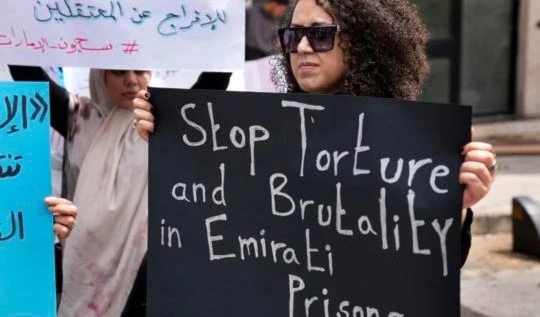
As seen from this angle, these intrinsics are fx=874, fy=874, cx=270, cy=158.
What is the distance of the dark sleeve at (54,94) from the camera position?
113 inches

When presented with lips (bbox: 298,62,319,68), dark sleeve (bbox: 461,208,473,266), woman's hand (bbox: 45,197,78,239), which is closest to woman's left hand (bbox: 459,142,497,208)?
dark sleeve (bbox: 461,208,473,266)

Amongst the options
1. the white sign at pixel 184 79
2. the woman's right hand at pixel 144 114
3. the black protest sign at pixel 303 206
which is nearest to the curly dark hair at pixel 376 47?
the black protest sign at pixel 303 206

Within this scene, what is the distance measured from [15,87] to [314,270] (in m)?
0.88

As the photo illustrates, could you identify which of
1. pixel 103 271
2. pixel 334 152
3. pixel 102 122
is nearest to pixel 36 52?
pixel 102 122

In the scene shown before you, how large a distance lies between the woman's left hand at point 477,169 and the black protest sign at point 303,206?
0.03m

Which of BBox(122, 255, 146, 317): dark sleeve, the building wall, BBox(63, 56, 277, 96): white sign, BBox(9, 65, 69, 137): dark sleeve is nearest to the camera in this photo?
BBox(122, 255, 146, 317): dark sleeve

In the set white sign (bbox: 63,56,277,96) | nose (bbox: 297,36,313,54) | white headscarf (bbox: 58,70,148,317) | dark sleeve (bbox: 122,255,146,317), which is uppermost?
nose (bbox: 297,36,313,54)

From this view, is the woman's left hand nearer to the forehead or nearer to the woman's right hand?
the forehead

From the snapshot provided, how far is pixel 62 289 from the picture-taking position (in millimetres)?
2801

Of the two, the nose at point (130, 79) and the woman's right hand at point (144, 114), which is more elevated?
the nose at point (130, 79)

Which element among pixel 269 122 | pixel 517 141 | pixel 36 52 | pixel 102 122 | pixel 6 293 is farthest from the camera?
pixel 517 141

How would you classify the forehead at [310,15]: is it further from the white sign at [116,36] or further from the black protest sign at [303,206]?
the white sign at [116,36]

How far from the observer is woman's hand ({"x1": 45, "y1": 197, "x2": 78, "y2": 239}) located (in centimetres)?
220

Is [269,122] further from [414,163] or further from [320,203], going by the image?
[414,163]
